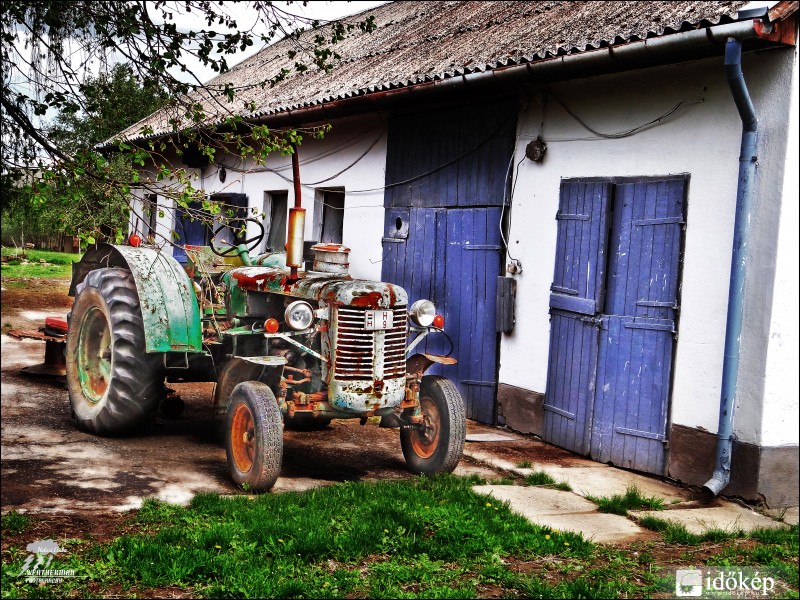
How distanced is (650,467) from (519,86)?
3563mm

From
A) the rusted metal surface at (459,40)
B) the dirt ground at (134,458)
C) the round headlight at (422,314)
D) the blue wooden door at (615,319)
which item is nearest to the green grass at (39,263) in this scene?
the dirt ground at (134,458)

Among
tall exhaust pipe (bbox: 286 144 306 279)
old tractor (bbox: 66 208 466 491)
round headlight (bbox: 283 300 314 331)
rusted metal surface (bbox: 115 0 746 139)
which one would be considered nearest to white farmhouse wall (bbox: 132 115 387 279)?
rusted metal surface (bbox: 115 0 746 139)

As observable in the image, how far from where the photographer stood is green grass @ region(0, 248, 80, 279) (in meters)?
5.06

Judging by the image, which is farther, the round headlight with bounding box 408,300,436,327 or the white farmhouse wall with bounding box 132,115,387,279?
the white farmhouse wall with bounding box 132,115,387,279

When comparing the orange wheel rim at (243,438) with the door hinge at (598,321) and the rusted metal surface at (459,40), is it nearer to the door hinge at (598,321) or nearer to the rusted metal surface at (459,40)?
the rusted metal surface at (459,40)

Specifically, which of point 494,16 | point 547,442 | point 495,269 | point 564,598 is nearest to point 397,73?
point 494,16

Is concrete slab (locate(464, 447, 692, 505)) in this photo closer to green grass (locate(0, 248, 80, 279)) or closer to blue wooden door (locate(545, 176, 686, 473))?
blue wooden door (locate(545, 176, 686, 473))

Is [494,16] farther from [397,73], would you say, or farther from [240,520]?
[240,520]

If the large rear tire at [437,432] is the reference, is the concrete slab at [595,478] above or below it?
below

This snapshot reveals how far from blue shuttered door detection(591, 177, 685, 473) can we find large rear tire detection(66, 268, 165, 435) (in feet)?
11.3

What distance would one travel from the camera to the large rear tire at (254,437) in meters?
5.03

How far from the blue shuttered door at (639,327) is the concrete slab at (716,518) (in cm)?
83

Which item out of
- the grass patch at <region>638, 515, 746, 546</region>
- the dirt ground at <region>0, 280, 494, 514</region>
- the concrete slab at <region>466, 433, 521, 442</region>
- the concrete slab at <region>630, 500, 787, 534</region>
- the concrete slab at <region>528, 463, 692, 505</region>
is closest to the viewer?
the grass patch at <region>638, 515, 746, 546</region>

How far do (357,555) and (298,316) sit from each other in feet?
5.76
